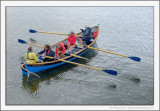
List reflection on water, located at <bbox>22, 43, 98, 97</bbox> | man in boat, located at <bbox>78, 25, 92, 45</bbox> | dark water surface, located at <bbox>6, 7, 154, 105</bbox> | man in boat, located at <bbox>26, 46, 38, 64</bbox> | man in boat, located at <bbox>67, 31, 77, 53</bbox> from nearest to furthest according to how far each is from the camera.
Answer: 1. dark water surface, located at <bbox>6, 7, 154, 105</bbox>
2. reflection on water, located at <bbox>22, 43, 98, 97</bbox>
3. man in boat, located at <bbox>26, 46, 38, 64</bbox>
4. man in boat, located at <bbox>67, 31, 77, 53</bbox>
5. man in boat, located at <bbox>78, 25, 92, 45</bbox>

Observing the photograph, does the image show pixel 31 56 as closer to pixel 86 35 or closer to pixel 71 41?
pixel 71 41

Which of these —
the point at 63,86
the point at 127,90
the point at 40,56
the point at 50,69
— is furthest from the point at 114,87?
the point at 40,56

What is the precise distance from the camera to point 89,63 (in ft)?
43.2

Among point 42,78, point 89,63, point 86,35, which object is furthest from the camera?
point 86,35

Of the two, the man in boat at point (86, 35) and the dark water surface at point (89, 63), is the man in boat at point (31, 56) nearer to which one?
the dark water surface at point (89, 63)

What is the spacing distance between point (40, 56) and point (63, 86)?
9.28 ft

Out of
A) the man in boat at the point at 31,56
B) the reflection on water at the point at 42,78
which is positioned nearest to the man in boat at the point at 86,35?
the reflection on water at the point at 42,78

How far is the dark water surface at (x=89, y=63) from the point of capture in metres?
10.1

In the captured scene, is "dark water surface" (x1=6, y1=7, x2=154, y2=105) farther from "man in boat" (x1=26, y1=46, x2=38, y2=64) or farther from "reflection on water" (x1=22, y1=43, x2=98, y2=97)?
"man in boat" (x1=26, y1=46, x2=38, y2=64)

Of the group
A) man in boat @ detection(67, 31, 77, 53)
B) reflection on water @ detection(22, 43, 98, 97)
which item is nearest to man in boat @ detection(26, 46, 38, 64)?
reflection on water @ detection(22, 43, 98, 97)

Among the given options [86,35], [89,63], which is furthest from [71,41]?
[89,63]

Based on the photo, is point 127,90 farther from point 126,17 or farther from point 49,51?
point 126,17

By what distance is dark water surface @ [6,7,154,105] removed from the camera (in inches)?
397

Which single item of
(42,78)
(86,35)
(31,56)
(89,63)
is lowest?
(42,78)
